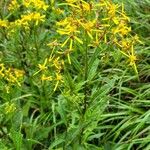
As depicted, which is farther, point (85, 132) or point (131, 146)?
point (131, 146)

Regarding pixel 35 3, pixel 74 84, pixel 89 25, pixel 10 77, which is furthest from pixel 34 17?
pixel 89 25

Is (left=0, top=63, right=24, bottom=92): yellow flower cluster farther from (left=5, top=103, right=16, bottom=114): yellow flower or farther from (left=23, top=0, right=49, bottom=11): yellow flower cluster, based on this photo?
(left=23, top=0, right=49, bottom=11): yellow flower cluster

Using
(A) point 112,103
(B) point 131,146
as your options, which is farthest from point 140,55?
(B) point 131,146

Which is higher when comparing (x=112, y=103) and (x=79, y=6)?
(x=79, y=6)

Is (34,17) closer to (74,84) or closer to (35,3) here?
(35,3)

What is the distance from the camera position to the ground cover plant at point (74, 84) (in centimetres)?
187

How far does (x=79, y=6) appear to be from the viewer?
1.78m

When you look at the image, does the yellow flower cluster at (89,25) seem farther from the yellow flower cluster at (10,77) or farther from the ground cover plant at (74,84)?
the yellow flower cluster at (10,77)

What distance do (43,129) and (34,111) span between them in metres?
0.21

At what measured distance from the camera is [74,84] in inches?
79.2

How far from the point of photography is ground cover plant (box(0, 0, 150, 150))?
187 cm

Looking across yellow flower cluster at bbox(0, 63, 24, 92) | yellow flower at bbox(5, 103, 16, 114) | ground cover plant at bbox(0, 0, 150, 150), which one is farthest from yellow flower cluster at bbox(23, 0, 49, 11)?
yellow flower at bbox(5, 103, 16, 114)

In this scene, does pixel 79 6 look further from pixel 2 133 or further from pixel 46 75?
pixel 2 133

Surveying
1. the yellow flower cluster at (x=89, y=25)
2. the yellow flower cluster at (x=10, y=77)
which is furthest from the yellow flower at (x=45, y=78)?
the yellow flower cluster at (x=89, y=25)
